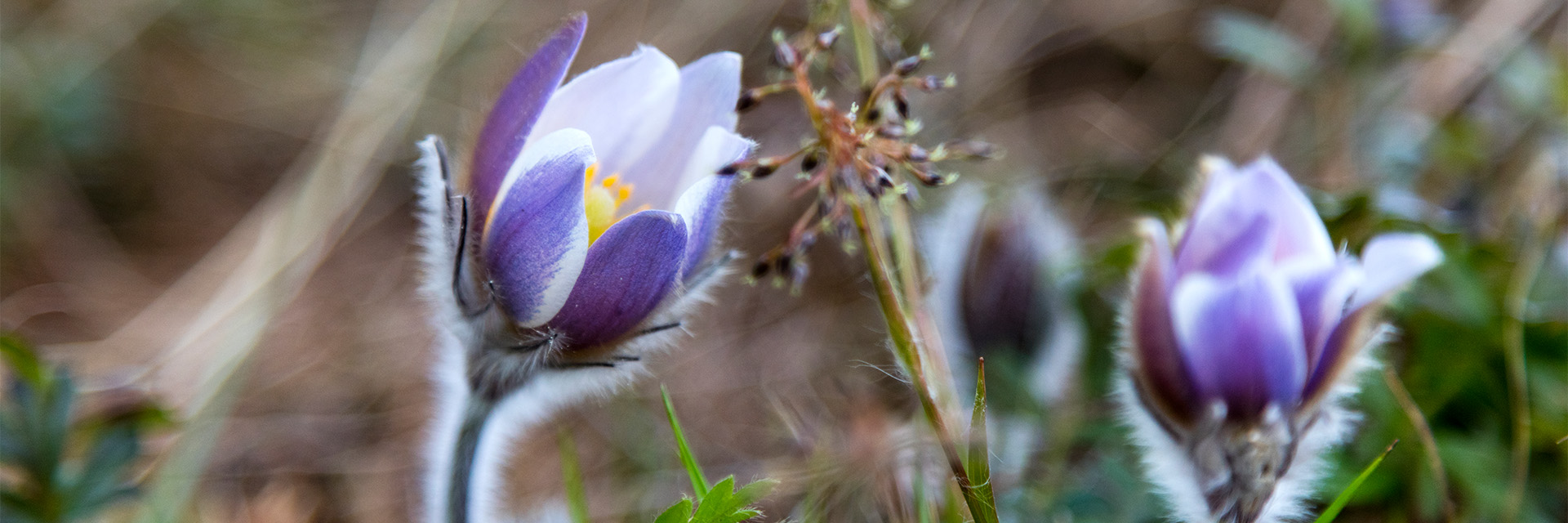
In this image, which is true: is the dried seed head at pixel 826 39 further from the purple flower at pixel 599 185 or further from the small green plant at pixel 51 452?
the small green plant at pixel 51 452

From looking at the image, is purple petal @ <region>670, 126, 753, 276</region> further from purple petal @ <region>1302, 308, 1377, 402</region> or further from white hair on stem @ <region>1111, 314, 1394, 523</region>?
purple petal @ <region>1302, 308, 1377, 402</region>

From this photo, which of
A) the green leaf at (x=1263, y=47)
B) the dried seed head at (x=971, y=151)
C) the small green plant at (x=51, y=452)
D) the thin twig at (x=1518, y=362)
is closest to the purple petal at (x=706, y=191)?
the dried seed head at (x=971, y=151)

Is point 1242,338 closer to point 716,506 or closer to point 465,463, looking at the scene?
point 716,506

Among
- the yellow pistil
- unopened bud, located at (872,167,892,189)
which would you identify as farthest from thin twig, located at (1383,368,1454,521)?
the yellow pistil

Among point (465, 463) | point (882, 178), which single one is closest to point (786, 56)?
point (882, 178)

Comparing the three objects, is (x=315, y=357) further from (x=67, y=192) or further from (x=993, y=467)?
(x=993, y=467)
